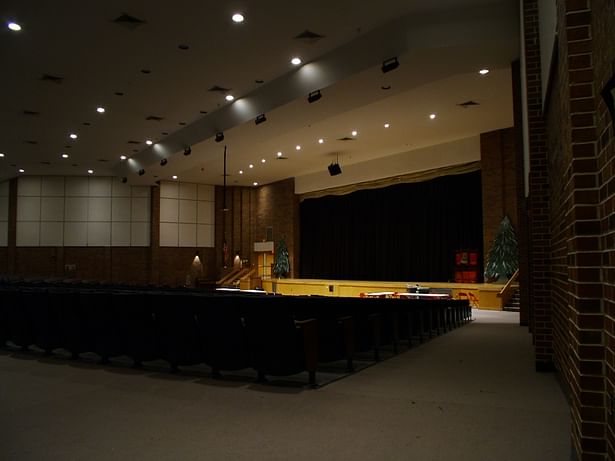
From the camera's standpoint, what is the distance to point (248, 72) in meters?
10.3

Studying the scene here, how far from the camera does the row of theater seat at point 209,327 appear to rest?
4418mm

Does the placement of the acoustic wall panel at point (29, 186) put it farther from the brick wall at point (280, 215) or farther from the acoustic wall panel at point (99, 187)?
the brick wall at point (280, 215)

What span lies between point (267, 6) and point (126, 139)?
976 centimetres

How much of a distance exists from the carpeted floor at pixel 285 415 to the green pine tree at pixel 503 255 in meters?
9.57

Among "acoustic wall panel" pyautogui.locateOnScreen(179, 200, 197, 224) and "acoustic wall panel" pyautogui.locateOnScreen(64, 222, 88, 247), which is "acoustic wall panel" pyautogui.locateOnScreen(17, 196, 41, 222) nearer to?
"acoustic wall panel" pyautogui.locateOnScreen(64, 222, 88, 247)

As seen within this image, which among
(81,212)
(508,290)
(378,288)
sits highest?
(81,212)

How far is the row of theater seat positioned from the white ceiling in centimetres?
473

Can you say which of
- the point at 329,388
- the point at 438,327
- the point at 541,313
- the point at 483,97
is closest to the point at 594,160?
the point at 329,388

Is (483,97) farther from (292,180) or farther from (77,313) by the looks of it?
(292,180)

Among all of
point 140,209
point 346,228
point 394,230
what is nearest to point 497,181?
point 394,230

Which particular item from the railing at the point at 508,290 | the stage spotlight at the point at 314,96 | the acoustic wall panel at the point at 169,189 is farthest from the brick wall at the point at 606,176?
the acoustic wall panel at the point at 169,189

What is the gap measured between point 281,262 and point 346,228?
3563 millimetres

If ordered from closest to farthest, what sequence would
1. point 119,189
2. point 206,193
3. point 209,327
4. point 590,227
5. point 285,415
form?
1. point 590,227
2. point 285,415
3. point 209,327
4. point 119,189
5. point 206,193

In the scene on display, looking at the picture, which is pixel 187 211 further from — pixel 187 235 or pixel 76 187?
pixel 76 187
